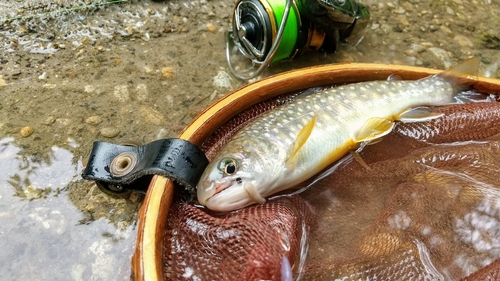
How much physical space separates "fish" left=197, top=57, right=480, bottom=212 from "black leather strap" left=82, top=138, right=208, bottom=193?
0.17ft

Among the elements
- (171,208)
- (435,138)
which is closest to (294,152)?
(171,208)

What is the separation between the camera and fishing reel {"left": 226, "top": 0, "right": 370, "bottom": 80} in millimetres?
2381

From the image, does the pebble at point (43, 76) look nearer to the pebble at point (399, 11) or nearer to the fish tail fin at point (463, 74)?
the fish tail fin at point (463, 74)

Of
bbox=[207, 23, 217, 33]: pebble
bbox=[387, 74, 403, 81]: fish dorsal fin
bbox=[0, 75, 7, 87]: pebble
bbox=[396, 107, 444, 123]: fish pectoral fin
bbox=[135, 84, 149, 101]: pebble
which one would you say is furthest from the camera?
bbox=[207, 23, 217, 33]: pebble

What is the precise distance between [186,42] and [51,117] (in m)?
0.99

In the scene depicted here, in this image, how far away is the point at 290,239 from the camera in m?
1.43

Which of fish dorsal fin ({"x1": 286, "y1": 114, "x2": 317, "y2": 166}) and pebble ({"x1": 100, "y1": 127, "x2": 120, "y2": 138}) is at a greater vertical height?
fish dorsal fin ({"x1": 286, "y1": 114, "x2": 317, "y2": 166})

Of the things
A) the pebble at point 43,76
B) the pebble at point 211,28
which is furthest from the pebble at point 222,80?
the pebble at point 43,76

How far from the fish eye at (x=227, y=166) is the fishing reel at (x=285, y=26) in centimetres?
92

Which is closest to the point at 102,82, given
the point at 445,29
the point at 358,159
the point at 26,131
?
the point at 26,131

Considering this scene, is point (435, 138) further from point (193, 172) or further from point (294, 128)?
point (193, 172)

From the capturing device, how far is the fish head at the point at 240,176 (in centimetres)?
153

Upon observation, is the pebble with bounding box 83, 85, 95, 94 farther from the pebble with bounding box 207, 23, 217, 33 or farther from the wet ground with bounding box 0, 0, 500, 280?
the pebble with bounding box 207, 23, 217, 33

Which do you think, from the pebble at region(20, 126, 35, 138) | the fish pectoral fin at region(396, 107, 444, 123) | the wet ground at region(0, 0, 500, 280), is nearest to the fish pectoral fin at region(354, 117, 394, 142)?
the fish pectoral fin at region(396, 107, 444, 123)
